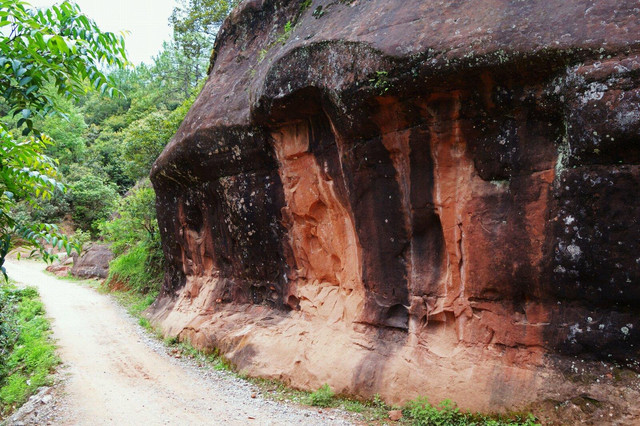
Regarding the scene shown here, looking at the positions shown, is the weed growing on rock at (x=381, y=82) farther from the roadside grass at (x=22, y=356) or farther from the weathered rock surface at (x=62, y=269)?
the weathered rock surface at (x=62, y=269)

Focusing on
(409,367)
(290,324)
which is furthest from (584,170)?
(290,324)

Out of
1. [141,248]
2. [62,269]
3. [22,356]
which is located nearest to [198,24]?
[141,248]

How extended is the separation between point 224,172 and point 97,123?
37057 mm

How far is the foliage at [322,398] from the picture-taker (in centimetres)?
667

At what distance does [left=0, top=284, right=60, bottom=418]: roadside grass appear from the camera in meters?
7.87

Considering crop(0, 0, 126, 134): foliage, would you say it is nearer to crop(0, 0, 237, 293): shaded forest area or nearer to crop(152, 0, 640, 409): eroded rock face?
crop(152, 0, 640, 409): eroded rock face

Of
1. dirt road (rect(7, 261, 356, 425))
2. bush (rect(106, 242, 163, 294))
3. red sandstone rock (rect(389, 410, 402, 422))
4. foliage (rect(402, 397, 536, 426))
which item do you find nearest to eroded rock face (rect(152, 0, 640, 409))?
foliage (rect(402, 397, 536, 426))

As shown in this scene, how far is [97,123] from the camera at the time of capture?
41.5 metres

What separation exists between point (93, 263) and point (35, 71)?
2181 cm

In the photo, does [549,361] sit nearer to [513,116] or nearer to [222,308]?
[513,116]

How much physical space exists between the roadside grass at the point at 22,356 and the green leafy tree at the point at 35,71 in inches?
207

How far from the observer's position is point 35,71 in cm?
322

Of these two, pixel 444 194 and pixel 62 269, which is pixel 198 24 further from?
pixel 444 194

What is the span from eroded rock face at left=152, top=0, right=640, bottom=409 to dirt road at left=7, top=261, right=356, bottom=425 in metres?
0.76
